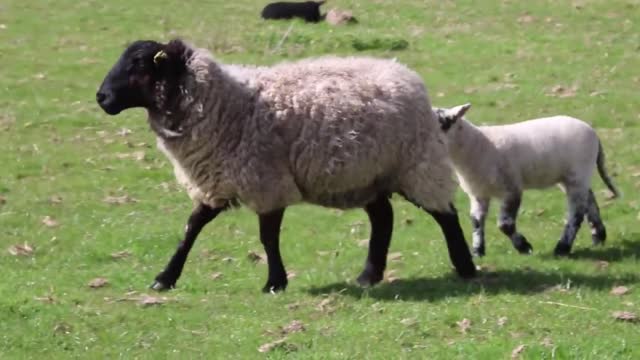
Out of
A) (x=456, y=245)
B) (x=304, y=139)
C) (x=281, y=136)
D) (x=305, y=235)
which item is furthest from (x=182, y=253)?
(x=305, y=235)

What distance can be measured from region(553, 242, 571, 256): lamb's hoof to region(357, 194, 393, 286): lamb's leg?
6.55 feet

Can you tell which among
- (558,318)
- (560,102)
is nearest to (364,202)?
(558,318)

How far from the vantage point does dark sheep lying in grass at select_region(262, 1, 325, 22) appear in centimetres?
2958

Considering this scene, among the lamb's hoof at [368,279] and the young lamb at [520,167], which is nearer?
the lamb's hoof at [368,279]

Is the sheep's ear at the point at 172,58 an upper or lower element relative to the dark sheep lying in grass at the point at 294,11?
upper

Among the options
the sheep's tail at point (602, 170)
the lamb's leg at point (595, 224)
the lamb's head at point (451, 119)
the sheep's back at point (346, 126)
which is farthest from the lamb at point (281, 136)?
the sheep's tail at point (602, 170)

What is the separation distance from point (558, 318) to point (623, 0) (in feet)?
70.7

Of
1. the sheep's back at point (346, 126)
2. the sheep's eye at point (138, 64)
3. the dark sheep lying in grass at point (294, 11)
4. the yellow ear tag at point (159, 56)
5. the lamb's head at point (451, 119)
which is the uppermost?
the yellow ear tag at point (159, 56)

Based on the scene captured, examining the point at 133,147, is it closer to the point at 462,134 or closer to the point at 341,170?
the point at 462,134

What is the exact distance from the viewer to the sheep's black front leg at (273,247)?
11477mm

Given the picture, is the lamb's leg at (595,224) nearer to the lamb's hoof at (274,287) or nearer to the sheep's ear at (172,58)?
the lamb's hoof at (274,287)

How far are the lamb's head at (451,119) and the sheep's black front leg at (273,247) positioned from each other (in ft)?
7.28

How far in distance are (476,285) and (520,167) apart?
7.88 feet

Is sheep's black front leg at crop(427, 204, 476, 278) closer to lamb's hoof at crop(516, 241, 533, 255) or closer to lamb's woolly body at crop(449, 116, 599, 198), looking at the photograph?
lamb's hoof at crop(516, 241, 533, 255)
